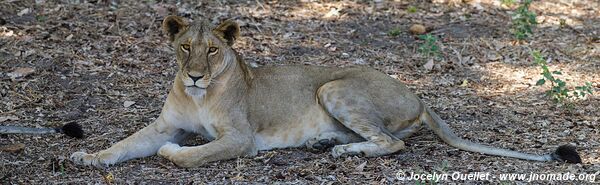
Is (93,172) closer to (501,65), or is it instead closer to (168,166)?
(168,166)

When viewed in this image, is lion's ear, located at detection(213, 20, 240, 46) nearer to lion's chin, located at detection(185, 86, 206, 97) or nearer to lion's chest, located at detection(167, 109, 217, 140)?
lion's chin, located at detection(185, 86, 206, 97)

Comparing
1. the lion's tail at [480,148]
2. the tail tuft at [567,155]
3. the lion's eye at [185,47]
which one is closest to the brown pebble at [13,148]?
the lion's eye at [185,47]

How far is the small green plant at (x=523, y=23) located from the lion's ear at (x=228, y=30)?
4255 millimetres

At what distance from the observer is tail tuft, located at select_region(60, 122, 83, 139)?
7.25 m

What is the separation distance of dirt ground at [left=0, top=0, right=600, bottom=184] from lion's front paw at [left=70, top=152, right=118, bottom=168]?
96 mm

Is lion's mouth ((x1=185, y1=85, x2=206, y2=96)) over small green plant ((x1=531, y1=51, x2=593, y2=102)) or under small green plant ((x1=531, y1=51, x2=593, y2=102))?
over

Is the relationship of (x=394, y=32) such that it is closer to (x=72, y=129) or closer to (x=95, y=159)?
(x=72, y=129)

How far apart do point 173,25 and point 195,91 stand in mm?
495

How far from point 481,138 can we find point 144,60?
3444 mm

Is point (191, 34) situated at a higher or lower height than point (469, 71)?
higher

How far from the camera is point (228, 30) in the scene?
6848mm

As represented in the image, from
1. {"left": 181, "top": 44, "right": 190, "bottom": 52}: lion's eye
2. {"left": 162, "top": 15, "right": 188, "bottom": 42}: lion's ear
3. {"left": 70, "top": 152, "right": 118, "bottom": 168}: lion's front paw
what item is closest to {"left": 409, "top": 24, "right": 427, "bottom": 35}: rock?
{"left": 162, "top": 15, "right": 188, "bottom": 42}: lion's ear

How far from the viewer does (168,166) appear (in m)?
6.67

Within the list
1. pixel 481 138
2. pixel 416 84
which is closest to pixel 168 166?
pixel 481 138
